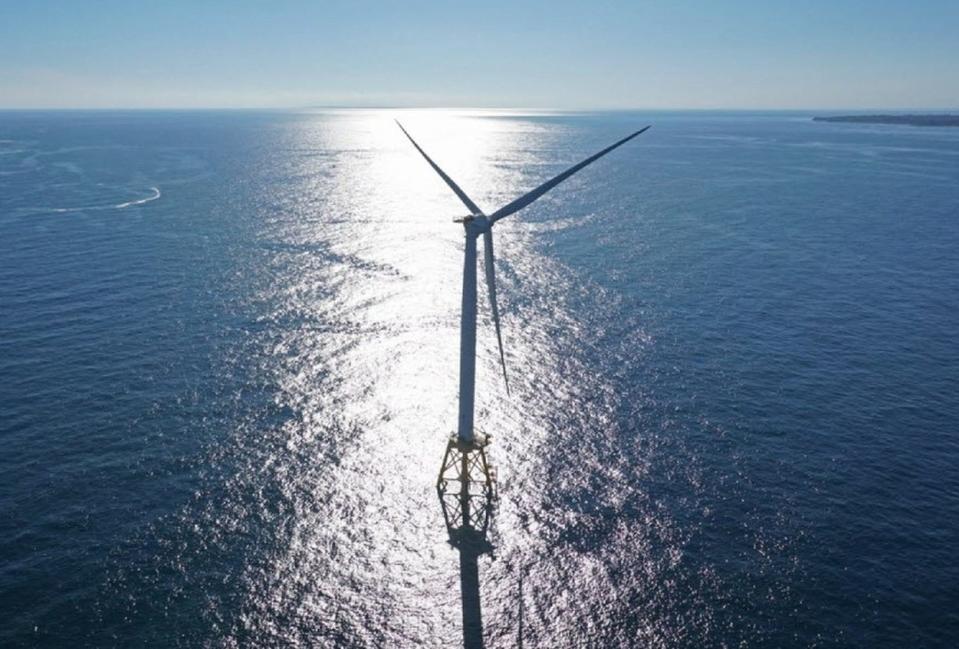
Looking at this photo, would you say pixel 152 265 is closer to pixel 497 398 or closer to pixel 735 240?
pixel 497 398

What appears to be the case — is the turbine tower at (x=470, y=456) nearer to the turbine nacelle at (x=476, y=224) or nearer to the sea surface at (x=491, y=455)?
the turbine nacelle at (x=476, y=224)

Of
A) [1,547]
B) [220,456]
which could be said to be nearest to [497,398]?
[220,456]

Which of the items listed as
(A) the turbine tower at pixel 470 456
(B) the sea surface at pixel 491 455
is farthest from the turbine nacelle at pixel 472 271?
(B) the sea surface at pixel 491 455

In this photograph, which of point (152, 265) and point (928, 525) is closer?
point (928, 525)

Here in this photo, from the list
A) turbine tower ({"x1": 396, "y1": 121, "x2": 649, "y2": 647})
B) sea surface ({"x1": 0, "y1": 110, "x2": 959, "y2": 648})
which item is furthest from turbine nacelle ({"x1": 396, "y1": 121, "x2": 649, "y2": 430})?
sea surface ({"x1": 0, "y1": 110, "x2": 959, "y2": 648})

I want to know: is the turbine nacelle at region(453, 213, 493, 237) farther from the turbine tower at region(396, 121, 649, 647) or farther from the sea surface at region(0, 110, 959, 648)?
the sea surface at region(0, 110, 959, 648)
